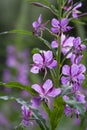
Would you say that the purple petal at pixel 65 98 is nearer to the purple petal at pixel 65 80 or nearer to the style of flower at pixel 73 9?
the purple petal at pixel 65 80

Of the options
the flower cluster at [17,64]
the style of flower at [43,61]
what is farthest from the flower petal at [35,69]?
the flower cluster at [17,64]

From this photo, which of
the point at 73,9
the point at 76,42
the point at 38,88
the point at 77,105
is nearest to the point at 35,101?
the point at 38,88

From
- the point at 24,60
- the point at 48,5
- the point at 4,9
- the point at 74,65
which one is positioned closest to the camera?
the point at 74,65

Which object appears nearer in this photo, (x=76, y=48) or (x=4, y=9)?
(x=76, y=48)

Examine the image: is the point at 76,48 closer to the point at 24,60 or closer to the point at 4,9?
the point at 24,60

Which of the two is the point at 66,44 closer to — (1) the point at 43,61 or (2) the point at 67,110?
(1) the point at 43,61

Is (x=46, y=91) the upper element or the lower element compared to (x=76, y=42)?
lower

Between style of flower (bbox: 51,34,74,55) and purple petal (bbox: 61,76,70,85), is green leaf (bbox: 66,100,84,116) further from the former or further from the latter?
style of flower (bbox: 51,34,74,55)

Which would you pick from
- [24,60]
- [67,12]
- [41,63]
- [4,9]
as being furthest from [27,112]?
[4,9]
